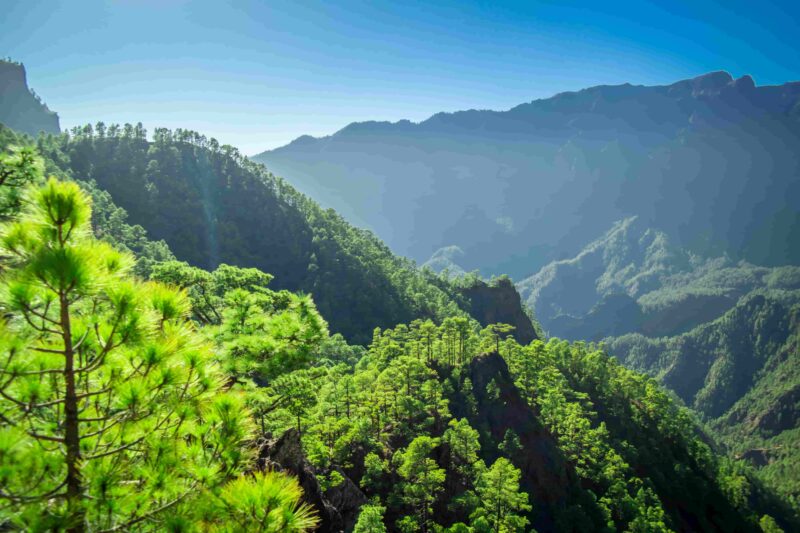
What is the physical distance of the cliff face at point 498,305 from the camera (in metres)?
100

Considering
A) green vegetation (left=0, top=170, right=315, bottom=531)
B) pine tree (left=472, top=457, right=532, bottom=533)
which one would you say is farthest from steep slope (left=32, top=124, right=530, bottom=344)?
green vegetation (left=0, top=170, right=315, bottom=531)

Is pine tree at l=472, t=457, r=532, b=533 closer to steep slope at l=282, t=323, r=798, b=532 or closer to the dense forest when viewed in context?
the dense forest

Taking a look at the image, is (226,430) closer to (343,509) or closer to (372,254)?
(343,509)

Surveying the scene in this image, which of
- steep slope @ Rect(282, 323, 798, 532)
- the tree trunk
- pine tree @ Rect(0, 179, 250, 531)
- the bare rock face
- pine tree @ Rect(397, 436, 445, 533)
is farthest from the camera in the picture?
steep slope @ Rect(282, 323, 798, 532)

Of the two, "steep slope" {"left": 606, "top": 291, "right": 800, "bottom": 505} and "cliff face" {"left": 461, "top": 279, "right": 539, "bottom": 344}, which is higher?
"cliff face" {"left": 461, "top": 279, "right": 539, "bottom": 344}

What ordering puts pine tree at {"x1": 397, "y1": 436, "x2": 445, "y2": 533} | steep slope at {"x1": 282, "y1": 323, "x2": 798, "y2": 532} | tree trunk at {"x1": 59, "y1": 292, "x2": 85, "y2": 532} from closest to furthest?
tree trunk at {"x1": 59, "y1": 292, "x2": 85, "y2": 532} < pine tree at {"x1": 397, "y1": 436, "x2": 445, "y2": 533} < steep slope at {"x1": 282, "y1": 323, "x2": 798, "y2": 532}

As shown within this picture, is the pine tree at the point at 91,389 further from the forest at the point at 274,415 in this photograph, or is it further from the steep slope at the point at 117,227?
the steep slope at the point at 117,227

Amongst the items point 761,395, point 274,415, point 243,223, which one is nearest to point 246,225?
point 243,223

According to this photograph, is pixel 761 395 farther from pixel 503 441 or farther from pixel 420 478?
pixel 420 478

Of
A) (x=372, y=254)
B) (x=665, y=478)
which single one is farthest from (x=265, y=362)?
(x=372, y=254)

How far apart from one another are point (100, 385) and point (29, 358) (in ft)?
2.43

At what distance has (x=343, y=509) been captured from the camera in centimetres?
1925

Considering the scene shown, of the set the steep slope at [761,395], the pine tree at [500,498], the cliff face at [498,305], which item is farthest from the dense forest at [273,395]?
the steep slope at [761,395]

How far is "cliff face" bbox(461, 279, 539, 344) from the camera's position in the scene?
10012 cm
